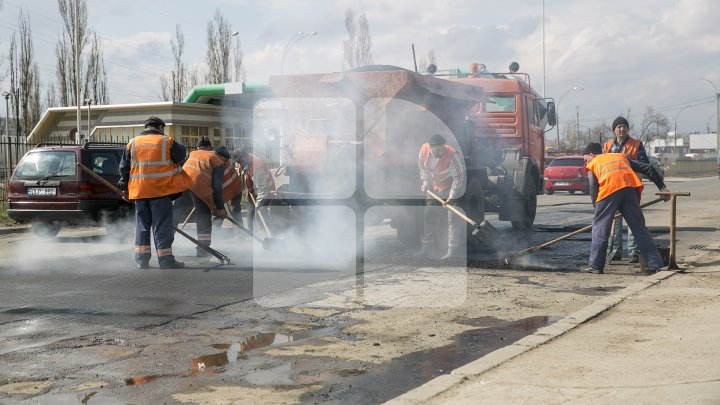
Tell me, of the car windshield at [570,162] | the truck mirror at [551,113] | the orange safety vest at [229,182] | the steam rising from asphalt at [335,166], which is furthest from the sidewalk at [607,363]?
the car windshield at [570,162]

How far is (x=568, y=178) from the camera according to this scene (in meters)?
31.6

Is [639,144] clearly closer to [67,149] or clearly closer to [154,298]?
[154,298]

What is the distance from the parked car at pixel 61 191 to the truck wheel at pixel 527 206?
266 inches

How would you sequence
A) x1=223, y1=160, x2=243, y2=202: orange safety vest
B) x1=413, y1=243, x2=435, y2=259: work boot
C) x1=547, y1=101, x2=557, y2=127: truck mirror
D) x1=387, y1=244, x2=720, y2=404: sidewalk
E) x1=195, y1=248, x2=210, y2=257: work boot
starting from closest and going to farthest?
x1=387, y1=244, x2=720, y2=404: sidewalk, x1=413, y1=243, x2=435, y2=259: work boot, x1=195, y1=248, x2=210, y2=257: work boot, x1=223, y1=160, x2=243, y2=202: orange safety vest, x1=547, y1=101, x2=557, y2=127: truck mirror

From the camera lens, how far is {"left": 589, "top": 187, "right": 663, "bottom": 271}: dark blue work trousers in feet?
31.6

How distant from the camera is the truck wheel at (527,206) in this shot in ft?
48.7

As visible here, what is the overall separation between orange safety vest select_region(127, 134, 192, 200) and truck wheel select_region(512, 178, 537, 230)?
21.8 feet

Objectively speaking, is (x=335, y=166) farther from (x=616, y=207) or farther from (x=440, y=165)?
(x=616, y=207)

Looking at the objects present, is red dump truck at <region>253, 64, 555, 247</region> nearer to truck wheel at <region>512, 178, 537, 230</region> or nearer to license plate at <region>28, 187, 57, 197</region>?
truck wheel at <region>512, 178, 537, 230</region>

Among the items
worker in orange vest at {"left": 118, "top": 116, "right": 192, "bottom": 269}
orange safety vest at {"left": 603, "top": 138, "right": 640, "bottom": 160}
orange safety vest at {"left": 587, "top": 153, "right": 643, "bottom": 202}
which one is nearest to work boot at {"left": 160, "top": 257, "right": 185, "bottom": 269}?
worker in orange vest at {"left": 118, "top": 116, "right": 192, "bottom": 269}

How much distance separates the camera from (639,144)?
10.6m

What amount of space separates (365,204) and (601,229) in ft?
9.74

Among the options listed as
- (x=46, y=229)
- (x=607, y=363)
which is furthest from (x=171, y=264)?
(x=607, y=363)

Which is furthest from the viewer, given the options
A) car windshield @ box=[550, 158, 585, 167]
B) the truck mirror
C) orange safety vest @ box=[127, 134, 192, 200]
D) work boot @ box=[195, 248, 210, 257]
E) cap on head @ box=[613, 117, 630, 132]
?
car windshield @ box=[550, 158, 585, 167]
